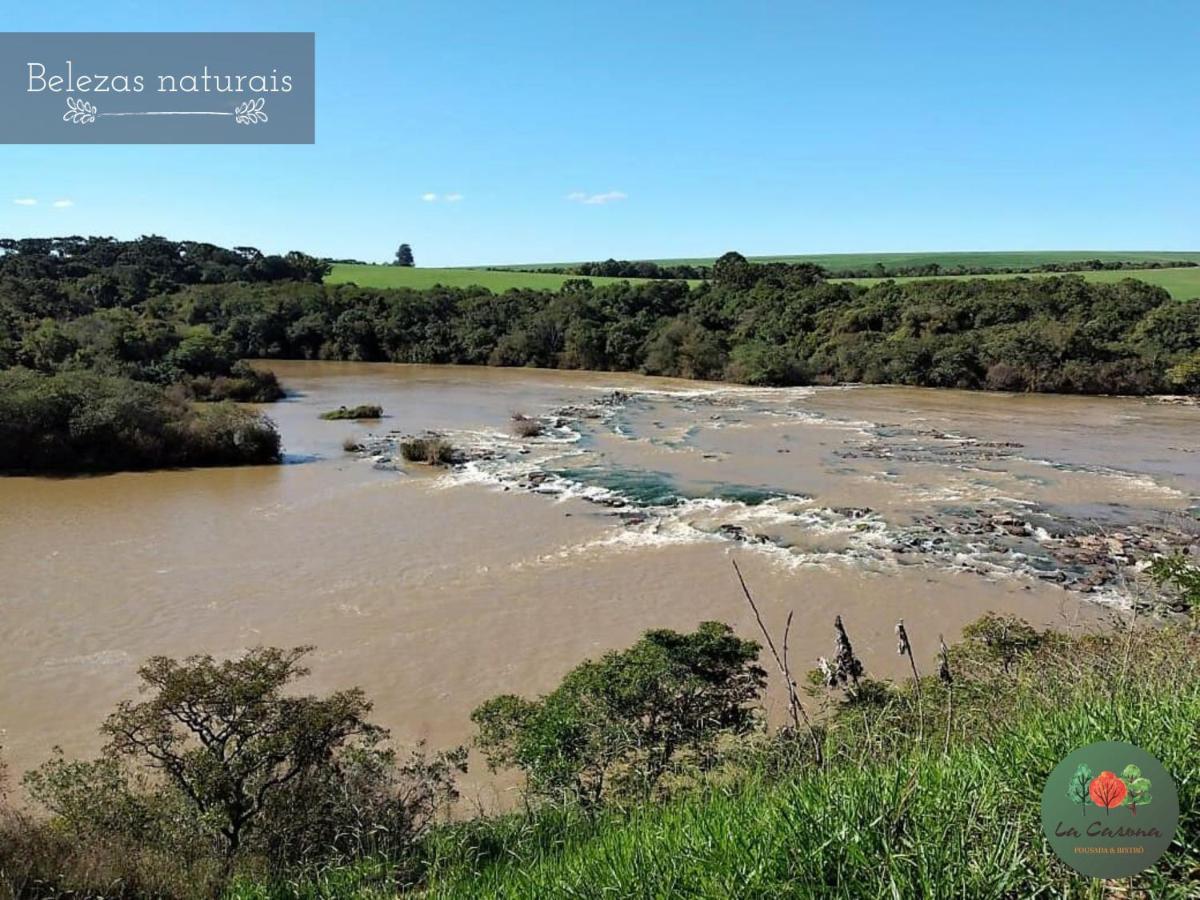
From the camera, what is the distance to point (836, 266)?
125 meters

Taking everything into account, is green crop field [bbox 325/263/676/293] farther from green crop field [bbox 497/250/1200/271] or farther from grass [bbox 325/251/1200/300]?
A: green crop field [bbox 497/250/1200/271]

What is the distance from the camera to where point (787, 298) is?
213 feet

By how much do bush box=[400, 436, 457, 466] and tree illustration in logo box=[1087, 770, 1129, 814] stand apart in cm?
2528

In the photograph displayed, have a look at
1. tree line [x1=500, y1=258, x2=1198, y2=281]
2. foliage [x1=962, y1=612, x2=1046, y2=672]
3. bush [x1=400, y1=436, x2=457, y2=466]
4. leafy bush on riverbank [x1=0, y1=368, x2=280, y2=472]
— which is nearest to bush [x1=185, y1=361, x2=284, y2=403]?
leafy bush on riverbank [x1=0, y1=368, x2=280, y2=472]

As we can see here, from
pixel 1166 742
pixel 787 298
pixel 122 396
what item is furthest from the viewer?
pixel 787 298

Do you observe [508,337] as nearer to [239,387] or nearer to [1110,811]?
[239,387]

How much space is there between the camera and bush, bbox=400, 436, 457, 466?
88.4 feet

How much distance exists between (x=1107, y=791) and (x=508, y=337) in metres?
61.3

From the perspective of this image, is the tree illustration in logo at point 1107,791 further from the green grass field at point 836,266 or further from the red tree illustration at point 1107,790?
the green grass field at point 836,266

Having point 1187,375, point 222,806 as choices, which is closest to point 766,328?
point 1187,375

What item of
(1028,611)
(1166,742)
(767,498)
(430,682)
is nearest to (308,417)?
(767,498)

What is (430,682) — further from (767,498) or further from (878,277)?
(878,277)

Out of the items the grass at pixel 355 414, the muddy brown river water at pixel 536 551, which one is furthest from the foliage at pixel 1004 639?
the grass at pixel 355 414

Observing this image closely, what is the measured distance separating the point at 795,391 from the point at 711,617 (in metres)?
36.3
